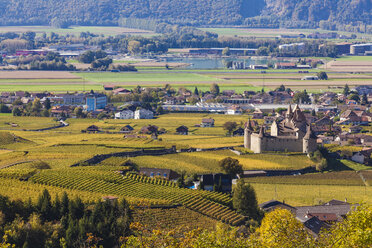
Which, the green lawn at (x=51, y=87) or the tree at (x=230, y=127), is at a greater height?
the tree at (x=230, y=127)

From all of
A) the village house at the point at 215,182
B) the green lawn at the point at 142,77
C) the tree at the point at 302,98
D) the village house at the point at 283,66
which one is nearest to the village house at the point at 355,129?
the tree at the point at 302,98

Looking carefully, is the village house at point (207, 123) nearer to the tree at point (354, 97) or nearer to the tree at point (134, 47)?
the tree at point (354, 97)

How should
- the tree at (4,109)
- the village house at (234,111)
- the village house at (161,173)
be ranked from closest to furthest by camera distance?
the village house at (161,173) → the tree at (4,109) → the village house at (234,111)

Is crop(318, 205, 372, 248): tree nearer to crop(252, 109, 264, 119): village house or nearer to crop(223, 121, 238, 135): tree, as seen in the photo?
crop(223, 121, 238, 135): tree

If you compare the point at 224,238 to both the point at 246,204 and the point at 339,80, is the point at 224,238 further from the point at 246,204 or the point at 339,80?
the point at 339,80

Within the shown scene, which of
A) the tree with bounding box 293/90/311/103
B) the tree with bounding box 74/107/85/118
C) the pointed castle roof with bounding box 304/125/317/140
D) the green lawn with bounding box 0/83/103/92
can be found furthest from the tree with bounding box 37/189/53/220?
the green lawn with bounding box 0/83/103/92

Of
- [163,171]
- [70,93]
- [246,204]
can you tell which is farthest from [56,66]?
[246,204]

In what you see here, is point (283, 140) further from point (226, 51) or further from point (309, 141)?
point (226, 51)
